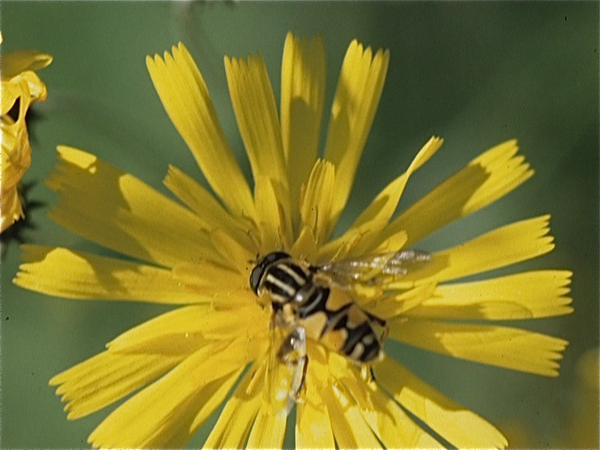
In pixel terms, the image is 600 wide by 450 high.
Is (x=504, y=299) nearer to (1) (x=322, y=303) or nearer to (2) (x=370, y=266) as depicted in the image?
(2) (x=370, y=266)

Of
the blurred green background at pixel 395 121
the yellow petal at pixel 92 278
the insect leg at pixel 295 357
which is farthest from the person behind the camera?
the blurred green background at pixel 395 121

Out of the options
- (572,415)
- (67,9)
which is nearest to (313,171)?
(67,9)

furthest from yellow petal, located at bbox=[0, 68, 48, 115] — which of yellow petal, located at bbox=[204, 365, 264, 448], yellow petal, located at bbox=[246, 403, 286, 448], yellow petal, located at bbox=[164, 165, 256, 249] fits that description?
yellow petal, located at bbox=[246, 403, 286, 448]

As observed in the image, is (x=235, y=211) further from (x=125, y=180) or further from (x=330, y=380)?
(x=330, y=380)

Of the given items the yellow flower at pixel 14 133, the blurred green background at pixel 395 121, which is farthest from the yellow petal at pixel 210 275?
the blurred green background at pixel 395 121

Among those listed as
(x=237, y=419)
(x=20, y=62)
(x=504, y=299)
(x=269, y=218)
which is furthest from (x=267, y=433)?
(x=20, y=62)

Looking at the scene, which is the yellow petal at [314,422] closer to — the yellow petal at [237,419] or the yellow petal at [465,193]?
the yellow petal at [237,419]

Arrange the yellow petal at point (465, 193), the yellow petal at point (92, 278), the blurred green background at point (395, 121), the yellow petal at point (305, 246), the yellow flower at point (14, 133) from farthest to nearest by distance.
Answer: the blurred green background at point (395, 121) → the yellow petal at point (465, 193) → the yellow petal at point (305, 246) → the yellow petal at point (92, 278) → the yellow flower at point (14, 133)
